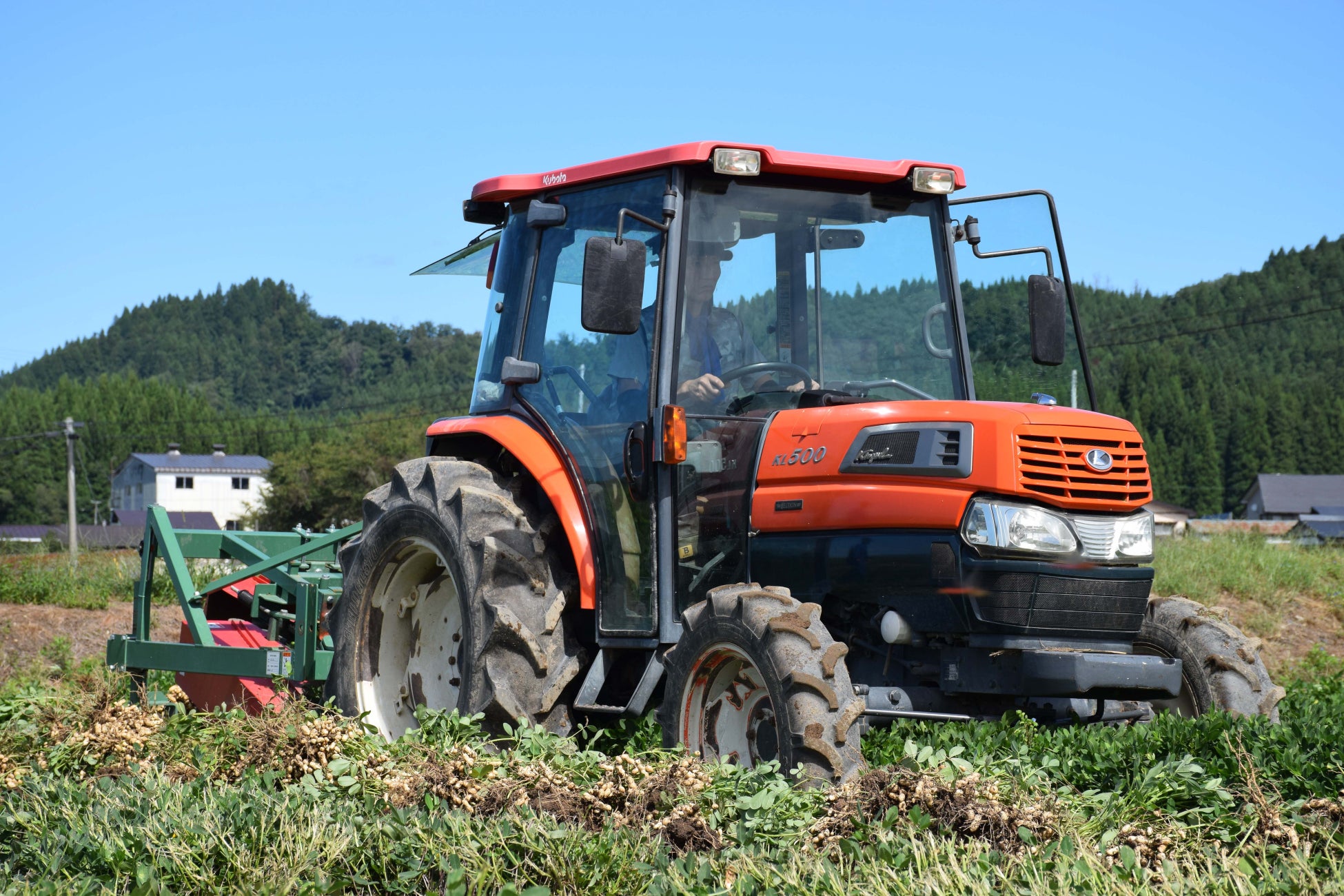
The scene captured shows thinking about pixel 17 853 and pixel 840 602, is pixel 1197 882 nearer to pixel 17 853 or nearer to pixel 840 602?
pixel 840 602

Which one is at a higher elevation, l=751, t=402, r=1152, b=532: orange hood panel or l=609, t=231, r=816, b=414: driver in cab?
l=609, t=231, r=816, b=414: driver in cab

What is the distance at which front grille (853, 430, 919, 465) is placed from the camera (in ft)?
16.1

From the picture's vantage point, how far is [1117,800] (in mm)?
4180

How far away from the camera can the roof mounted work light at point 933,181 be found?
574cm

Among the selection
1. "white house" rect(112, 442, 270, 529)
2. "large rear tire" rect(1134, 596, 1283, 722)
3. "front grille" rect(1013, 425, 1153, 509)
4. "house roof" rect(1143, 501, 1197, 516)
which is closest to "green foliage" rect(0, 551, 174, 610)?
"large rear tire" rect(1134, 596, 1283, 722)

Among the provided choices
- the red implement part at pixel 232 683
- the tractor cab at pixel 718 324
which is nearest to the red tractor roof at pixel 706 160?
the tractor cab at pixel 718 324

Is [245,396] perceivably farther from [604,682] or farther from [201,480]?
[604,682]

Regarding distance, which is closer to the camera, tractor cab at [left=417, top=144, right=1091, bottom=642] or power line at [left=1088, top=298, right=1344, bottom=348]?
tractor cab at [left=417, top=144, right=1091, bottom=642]

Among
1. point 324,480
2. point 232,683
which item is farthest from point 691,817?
point 324,480

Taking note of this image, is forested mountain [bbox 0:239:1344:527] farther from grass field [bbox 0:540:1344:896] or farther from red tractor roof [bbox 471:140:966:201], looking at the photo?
grass field [bbox 0:540:1344:896]

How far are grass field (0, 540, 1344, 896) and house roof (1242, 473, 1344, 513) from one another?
94.3 m

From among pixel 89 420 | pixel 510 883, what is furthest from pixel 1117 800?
pixel 89 420

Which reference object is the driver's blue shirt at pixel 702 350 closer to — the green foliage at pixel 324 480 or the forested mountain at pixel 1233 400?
the green foliage at pixel 324 480

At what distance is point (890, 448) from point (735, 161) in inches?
50.7
